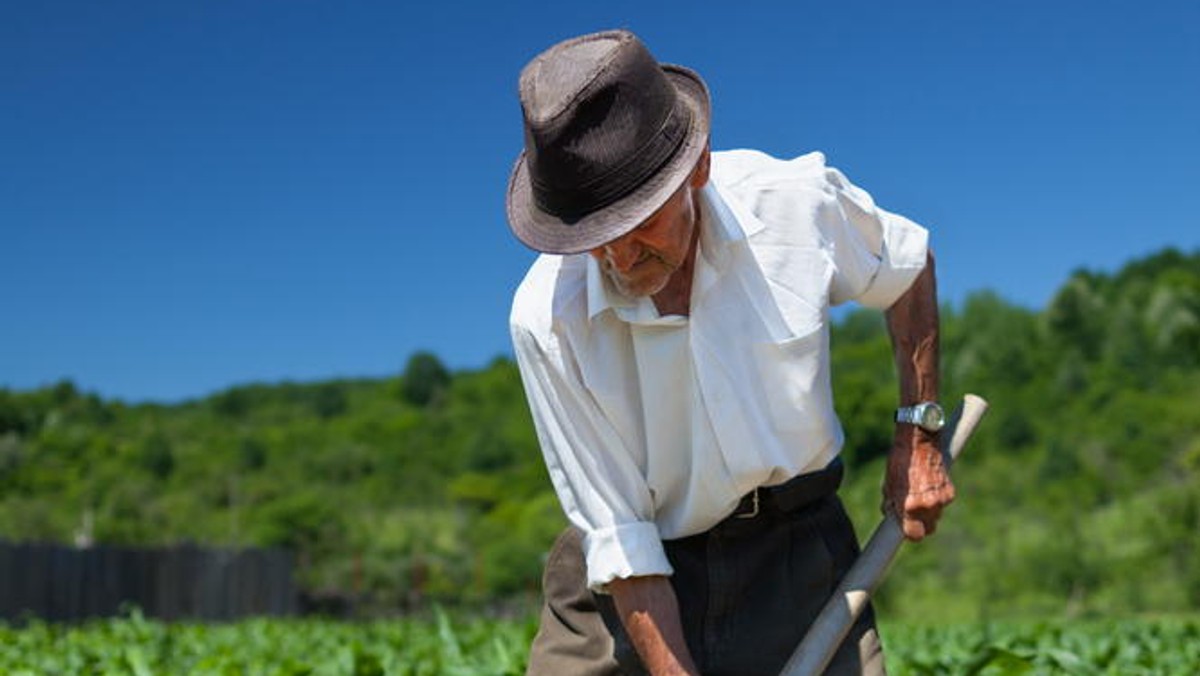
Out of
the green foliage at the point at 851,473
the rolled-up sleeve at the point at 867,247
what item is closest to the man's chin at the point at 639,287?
the rolled-up sleeve at the point at 867,247

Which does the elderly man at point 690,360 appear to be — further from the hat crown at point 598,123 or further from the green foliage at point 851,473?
the green foliage at point 851,473

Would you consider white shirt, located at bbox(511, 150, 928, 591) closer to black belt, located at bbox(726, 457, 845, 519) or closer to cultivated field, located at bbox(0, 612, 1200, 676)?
black belt, located at bbox(726, 457, 845, 519)

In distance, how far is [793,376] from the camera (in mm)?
2705

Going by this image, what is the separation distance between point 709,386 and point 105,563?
67.8ft

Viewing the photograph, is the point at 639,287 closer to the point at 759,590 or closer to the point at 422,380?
the point at 759,590

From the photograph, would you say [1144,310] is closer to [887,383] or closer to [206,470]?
[887,383]

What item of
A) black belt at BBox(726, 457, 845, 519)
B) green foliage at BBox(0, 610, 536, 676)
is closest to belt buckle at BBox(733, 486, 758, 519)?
black belt at BBox(726, 457, 845, 519)

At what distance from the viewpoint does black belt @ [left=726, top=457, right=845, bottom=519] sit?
287 centimetres

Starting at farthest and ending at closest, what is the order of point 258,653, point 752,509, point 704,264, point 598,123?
point 258,653
point 752,509
point 704,264
point 598,123

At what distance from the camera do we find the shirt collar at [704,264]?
2.63 m

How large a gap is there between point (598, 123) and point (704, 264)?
382mm

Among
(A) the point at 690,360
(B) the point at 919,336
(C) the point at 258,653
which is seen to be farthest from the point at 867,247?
(C) the point at 258,653

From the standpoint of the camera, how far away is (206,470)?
2306 inches

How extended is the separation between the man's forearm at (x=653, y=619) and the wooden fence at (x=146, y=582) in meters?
18.0
